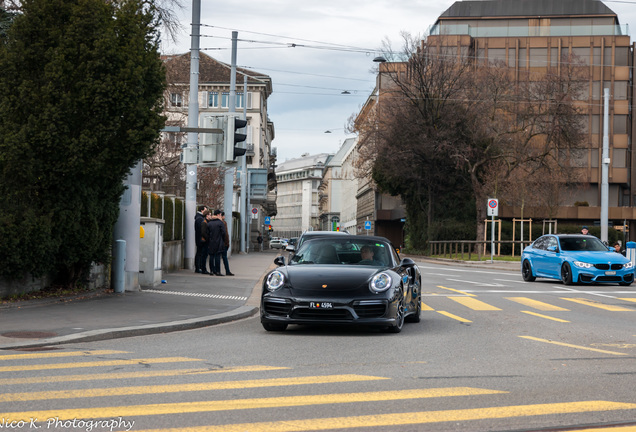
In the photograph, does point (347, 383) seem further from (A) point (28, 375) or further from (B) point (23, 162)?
(B) point (23, 162)

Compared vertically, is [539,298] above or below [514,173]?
below

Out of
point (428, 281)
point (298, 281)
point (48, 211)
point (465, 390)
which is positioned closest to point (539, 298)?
point (428, 281)

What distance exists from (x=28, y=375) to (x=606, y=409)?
4.74 m

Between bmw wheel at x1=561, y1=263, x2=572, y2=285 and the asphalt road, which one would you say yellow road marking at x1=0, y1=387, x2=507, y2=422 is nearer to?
the asphalt road

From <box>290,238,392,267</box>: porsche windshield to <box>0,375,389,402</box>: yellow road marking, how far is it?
465 centimetres

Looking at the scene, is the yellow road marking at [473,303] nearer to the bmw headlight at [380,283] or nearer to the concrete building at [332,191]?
the bmw headlight at [380,283]

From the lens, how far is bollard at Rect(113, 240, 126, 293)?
16219 millimetres

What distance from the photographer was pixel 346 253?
12375 millimetres

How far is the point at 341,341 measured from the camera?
10.5 meters

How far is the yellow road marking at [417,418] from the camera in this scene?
5.45m

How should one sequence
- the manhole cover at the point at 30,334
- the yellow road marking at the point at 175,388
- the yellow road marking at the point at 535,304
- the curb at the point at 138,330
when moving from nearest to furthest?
the yellow road marking at the point at 175,388, the curb at the point at 138,330, the manhole cover at the point at 30,334, the yellow road marking at the point at 535,304

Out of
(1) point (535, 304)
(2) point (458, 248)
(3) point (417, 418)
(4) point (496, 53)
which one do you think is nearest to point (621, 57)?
(4) point (496, 53)

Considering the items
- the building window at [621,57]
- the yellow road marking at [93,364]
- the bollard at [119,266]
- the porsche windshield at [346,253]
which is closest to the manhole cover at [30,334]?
the yellow road marking at [93,364]

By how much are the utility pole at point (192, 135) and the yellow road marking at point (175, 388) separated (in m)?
16.8
